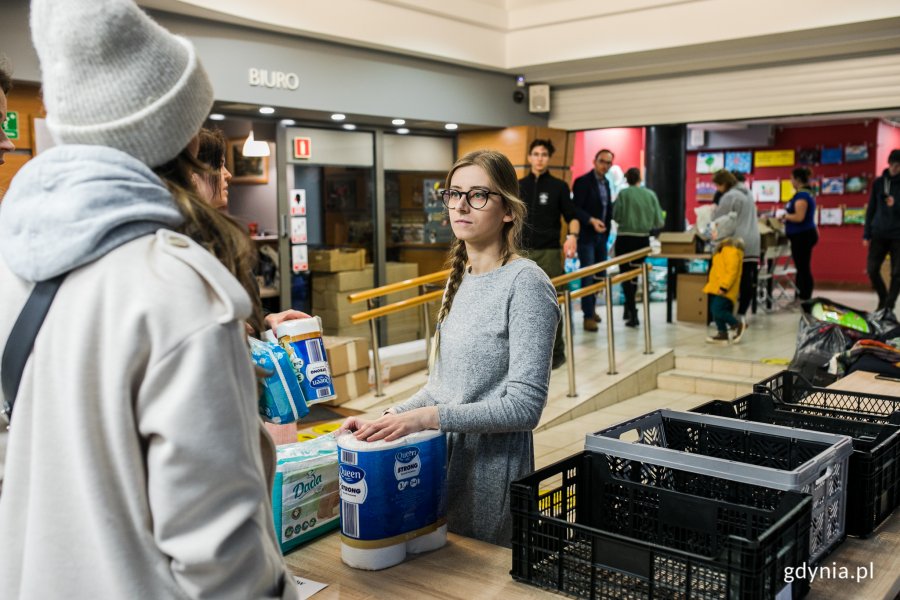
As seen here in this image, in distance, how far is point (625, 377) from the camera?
6.86m

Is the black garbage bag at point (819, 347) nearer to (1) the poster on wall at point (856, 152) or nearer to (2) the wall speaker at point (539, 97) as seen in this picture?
(2) the wall speaker at point (539, 97)

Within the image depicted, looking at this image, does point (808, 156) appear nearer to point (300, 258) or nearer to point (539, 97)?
point (539, 97)

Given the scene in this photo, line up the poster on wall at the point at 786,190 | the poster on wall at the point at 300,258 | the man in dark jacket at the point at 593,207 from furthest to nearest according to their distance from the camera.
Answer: the poster on wall at the point at 786,190, the man in dark jacket at the point at 593,207, the poster on wall at the point at 300,258

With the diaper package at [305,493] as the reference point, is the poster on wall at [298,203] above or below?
above

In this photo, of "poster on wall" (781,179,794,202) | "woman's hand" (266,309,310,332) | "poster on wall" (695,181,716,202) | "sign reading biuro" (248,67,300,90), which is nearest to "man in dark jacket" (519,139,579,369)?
"sign reading biuro" (248,67,300,90)

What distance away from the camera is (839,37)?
22.7ft

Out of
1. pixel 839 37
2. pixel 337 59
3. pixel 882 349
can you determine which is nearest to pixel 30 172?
pixel 882 349

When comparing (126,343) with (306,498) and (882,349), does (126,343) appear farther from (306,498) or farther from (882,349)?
(882,349)

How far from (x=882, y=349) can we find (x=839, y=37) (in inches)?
157

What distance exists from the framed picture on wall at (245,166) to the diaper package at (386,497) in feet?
20.1

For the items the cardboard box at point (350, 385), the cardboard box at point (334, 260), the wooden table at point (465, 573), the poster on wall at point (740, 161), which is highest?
the poster on wall at point (740, 161)

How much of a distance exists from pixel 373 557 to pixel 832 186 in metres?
14.1

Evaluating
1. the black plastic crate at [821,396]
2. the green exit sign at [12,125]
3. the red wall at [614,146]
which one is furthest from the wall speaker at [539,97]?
the black plastic crate at [821,396]

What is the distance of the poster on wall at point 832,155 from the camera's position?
45.3ft
